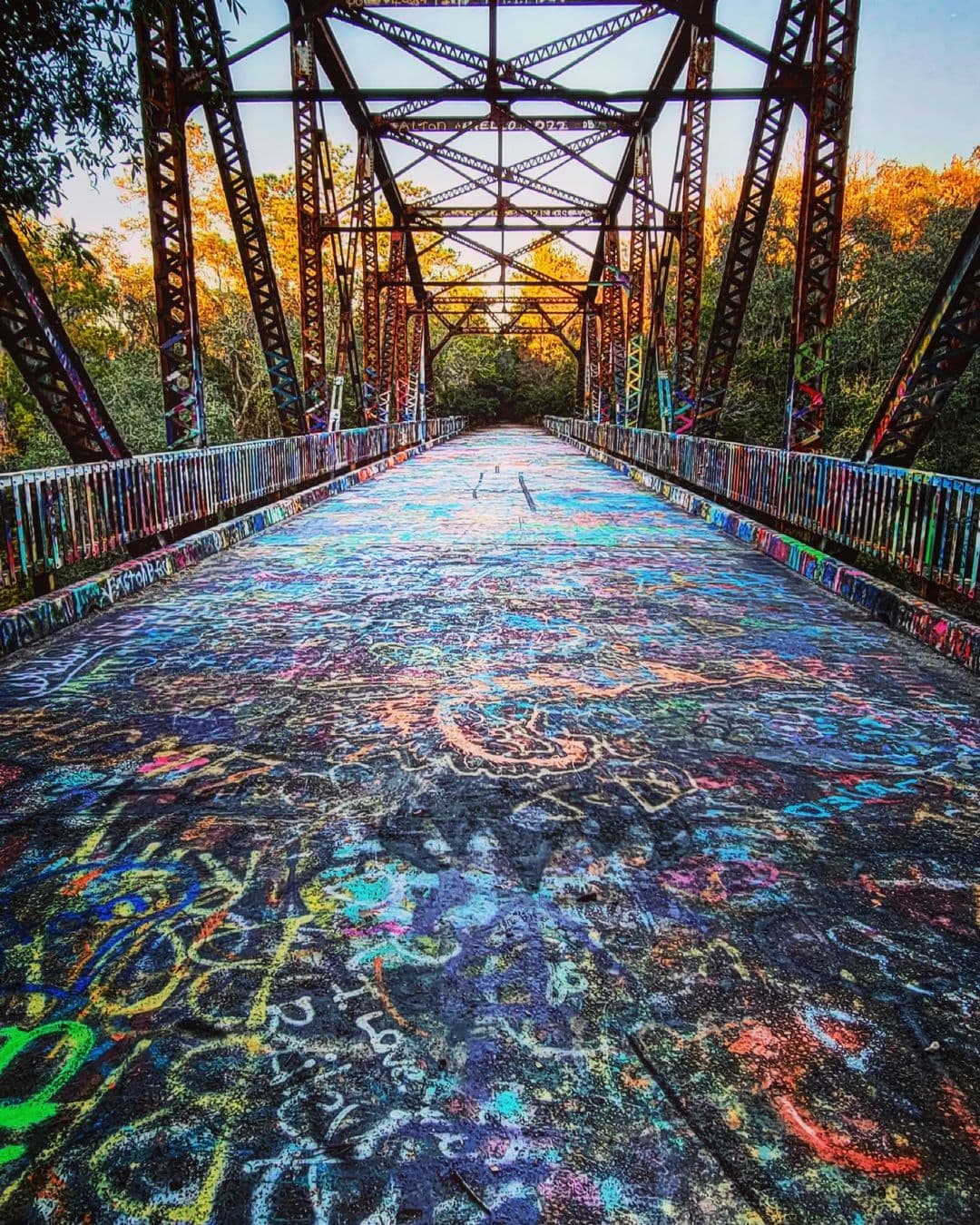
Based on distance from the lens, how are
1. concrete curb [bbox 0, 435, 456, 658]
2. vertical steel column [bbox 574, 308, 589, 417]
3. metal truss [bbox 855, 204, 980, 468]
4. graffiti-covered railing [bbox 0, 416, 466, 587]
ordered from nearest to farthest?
1. concrete curb [bbox 0, 435, 456, 658]
2. graffiti-covered railing [bbox 0, 416, 466, 587]
3. metal truss [bbox 855, 204, 980, 468]
4. vertical steel column [bbox 574, 308, 589, 417]

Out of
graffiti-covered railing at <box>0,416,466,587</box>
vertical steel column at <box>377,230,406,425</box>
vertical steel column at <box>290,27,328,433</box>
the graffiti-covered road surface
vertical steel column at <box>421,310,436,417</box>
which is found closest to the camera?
the graffiti-covered road surface

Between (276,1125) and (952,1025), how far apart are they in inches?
54.0

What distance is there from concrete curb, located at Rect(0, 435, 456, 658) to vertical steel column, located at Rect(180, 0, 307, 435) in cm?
455

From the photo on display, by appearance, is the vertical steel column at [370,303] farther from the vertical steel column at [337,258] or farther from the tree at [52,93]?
the tree at [52,93]

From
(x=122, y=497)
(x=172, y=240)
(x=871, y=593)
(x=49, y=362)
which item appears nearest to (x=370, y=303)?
(x=172, y=240)

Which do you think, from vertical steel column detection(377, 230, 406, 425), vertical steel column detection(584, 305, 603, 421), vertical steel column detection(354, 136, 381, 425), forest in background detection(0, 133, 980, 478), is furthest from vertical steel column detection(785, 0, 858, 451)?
vertical steel column detection(584, 305, 603, 421)

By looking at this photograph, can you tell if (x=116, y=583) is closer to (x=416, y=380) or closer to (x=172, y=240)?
(x=172, y=240)

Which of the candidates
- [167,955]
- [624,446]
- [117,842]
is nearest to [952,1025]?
[167,955]

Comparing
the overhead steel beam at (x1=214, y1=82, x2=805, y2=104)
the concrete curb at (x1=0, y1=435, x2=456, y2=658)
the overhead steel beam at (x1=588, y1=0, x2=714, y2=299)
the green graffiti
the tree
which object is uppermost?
the overhead steel beam at (x1=588, y1=0, x2=714, y2=299)

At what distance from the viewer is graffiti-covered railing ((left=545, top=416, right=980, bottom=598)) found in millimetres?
4820

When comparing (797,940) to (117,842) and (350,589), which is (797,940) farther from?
(350,589)

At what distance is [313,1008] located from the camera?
1789mm

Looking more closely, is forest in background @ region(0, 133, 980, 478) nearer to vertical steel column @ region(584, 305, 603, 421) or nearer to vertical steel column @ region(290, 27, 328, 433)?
vertical steel column @ region(290, 27, 328, 433)

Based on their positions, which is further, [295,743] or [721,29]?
A: [721,29]
